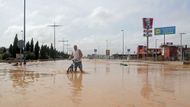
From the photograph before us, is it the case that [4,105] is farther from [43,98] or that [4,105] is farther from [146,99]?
[146,99]

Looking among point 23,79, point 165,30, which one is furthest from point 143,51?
point 23,79

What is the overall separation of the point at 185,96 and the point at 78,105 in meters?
3.43

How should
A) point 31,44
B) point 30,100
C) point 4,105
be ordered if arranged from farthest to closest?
point 31,44 < point 30,100 < point 4,105

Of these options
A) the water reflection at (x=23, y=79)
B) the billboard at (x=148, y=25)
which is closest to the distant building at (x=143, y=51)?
the billboard at (x=148, y=25)

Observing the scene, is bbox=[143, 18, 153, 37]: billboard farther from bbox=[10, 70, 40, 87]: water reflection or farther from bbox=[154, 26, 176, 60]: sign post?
bbox=[10, 70, 40, 87]: water reflection

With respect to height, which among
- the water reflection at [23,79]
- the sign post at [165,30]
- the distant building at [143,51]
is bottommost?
the water reflection at [23,79]

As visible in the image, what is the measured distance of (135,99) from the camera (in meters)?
8.19

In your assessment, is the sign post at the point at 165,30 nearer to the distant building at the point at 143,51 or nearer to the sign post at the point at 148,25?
the sign post at the point at 148,25

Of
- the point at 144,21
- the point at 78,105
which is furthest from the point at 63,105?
the point at 144,21

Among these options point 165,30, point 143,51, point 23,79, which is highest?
point 165,30

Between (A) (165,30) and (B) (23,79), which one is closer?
(B) (23,79)

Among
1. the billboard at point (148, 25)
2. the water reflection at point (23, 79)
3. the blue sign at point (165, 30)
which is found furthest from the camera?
the blue sign at point (165, 30)

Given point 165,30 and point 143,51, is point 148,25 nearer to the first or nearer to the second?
point 165,30

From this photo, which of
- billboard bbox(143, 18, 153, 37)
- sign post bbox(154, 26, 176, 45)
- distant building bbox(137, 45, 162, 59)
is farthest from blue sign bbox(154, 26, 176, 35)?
distant building bbox(137, 45, 162, 59)
